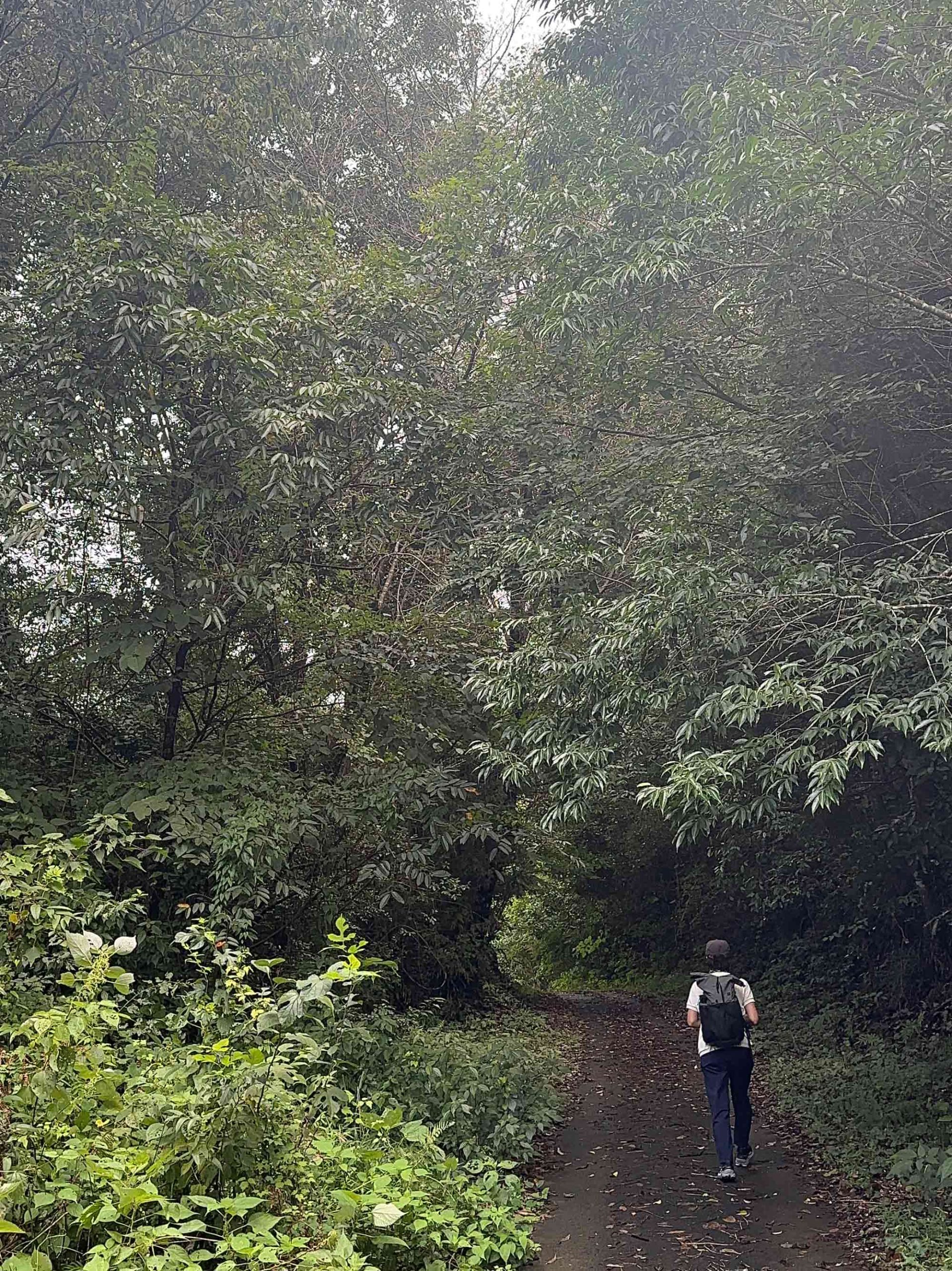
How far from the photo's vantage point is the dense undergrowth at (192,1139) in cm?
366

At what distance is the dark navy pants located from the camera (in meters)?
6.77

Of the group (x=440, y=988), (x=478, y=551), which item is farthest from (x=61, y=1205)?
(x=440, y=988)

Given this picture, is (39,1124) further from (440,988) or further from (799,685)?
(440,988)

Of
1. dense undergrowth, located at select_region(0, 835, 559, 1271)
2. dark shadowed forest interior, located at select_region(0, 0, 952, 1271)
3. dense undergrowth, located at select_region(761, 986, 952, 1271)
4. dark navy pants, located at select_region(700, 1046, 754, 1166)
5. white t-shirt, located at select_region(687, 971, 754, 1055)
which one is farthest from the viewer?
white t-shirt, located at select_region(687, 971, 754, 1055)

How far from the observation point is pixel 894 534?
7.88 meters

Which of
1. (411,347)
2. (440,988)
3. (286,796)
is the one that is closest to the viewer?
(286,796)

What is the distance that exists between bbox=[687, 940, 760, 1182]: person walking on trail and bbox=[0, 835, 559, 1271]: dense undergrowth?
1.44 metres

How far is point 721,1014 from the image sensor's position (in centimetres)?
684

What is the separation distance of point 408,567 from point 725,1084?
669 cm

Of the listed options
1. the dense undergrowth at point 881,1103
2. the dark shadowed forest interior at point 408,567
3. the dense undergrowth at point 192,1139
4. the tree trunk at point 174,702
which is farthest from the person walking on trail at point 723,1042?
the tree trunk at point 174,702

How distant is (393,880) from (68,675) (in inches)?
146

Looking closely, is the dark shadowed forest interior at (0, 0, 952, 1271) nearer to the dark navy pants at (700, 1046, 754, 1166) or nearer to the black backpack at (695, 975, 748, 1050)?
the dark navy pants at (700, 1046, 754, 1166)

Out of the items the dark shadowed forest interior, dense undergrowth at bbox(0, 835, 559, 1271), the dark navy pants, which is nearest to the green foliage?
the dark shadowed forest interior

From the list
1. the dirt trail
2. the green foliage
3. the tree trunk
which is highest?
the tree trunk
